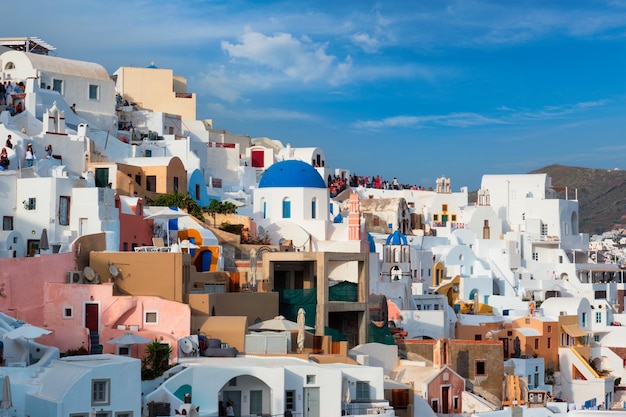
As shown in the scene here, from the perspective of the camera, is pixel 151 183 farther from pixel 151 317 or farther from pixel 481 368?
pixel 151 317

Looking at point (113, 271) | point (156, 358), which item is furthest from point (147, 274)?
point (156, 358)

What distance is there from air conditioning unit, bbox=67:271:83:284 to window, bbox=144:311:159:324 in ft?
7.68

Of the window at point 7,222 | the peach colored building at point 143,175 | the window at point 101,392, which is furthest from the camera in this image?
the peach colored building at point 143,175

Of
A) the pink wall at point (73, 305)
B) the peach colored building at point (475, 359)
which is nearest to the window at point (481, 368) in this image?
the peach colored building at point (475, 359)

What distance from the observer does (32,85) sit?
51156 millimetres

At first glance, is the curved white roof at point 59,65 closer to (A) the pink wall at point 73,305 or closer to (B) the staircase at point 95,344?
(A) the pink wall at point 73,305

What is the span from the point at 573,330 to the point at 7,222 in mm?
26876

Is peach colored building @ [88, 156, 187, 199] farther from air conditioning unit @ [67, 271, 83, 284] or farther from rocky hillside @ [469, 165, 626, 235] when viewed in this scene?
rocky hillside @ [469, 165, 626, 235]

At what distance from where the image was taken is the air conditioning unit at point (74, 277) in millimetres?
34938

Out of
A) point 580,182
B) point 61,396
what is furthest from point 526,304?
point 580,182

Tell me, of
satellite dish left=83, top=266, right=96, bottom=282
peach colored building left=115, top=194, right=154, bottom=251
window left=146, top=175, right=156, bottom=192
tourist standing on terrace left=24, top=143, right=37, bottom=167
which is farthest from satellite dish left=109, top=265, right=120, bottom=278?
window left=146, top=175, right=156, bottom=192

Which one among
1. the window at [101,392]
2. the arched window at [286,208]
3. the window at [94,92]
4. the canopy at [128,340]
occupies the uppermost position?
the window at [94,92]

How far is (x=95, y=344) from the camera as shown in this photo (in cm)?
3288

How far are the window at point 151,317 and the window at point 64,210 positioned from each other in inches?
240
